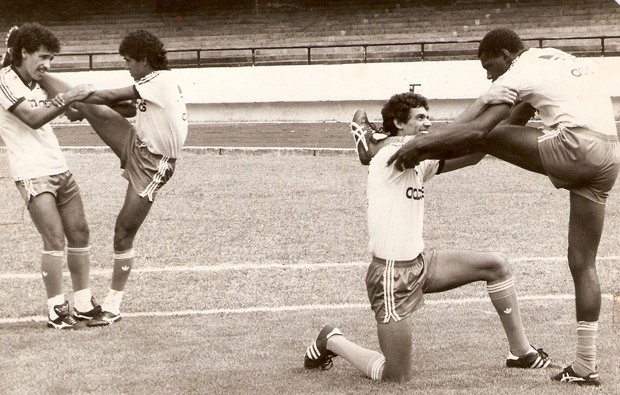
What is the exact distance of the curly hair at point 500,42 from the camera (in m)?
5.59

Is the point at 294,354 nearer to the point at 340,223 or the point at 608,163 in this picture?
the point at 608,163

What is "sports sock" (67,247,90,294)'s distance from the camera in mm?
7449

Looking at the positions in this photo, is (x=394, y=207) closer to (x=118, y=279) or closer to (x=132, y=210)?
(x=132, y=210)

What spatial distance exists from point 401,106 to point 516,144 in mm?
698

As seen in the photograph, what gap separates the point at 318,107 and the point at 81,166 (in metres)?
11.9

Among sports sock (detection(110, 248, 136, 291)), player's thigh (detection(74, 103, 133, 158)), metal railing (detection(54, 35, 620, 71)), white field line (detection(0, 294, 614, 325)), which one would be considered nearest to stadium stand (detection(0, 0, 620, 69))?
metal railing (detection(54, 35, 620, 71))

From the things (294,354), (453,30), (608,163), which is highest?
(453,30)

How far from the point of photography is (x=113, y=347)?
21.7ft

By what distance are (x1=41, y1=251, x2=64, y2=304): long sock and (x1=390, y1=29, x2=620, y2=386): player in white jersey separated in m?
3.10

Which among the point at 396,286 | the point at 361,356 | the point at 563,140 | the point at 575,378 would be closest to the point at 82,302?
the point at 361,356

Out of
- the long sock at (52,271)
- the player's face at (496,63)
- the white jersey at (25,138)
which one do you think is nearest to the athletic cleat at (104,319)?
the long sock at (52,271)

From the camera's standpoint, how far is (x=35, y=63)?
715cm

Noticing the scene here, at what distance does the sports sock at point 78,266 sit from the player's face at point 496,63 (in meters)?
3.50

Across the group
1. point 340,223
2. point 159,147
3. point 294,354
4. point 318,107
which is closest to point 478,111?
point 294,354
